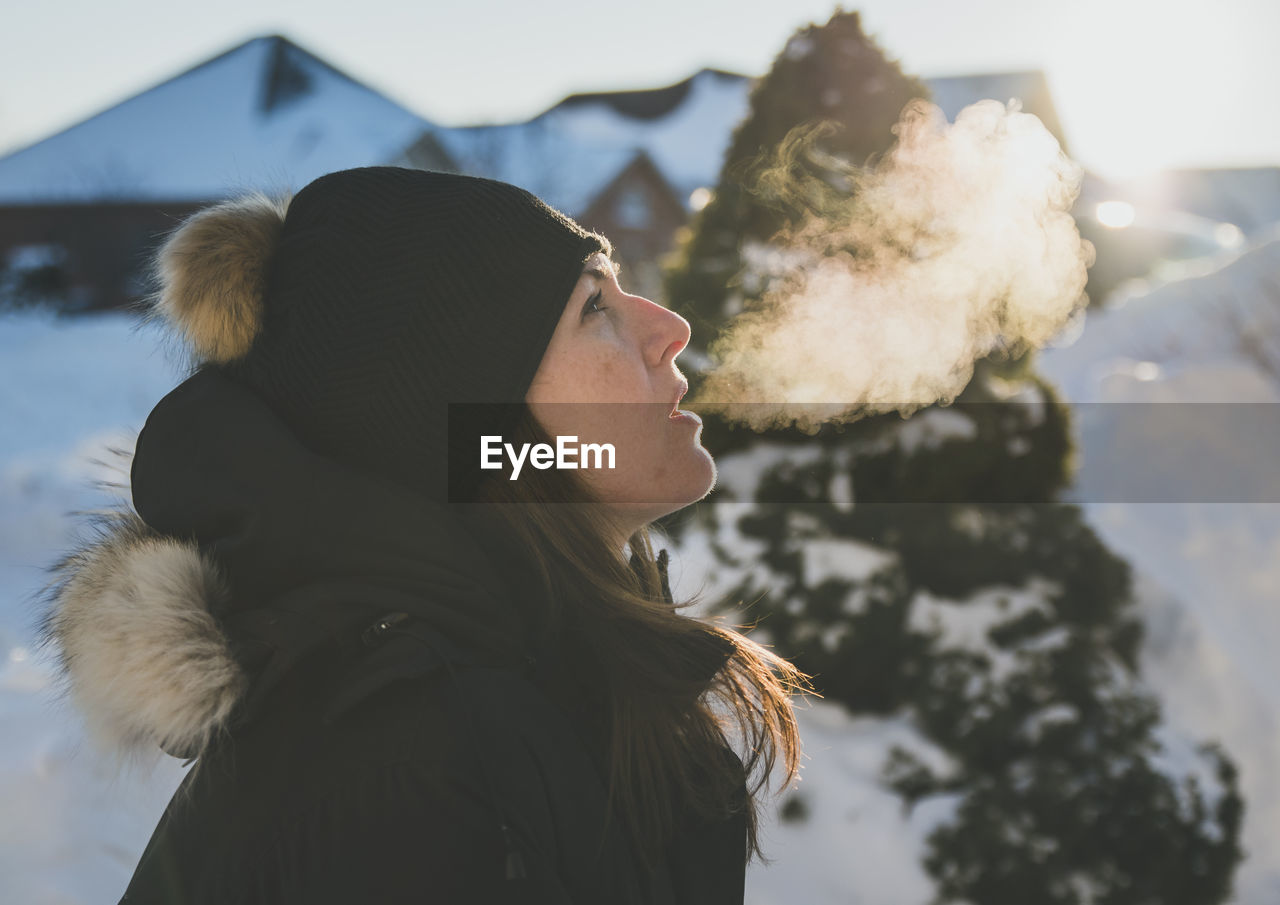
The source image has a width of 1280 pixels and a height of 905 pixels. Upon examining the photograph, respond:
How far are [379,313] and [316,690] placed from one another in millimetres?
573

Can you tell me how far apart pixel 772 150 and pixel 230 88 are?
20560mm

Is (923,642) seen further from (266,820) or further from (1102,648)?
(266,820)

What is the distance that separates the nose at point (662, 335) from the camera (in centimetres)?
163

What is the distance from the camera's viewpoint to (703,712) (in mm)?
1559

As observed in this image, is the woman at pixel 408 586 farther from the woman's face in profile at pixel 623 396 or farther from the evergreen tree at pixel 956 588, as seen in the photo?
the evergreen tree at pixel 956 588

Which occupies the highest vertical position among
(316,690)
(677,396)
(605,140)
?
(677,396)

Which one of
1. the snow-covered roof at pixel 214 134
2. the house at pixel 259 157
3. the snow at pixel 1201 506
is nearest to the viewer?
the snow at pixel 1201 506

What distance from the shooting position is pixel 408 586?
126 cm

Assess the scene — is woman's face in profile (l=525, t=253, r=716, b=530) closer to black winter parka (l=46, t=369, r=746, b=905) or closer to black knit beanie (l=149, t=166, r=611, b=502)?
black knit beanie (l=149, t=166, r=611, b=502)

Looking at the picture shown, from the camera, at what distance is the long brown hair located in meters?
1.39

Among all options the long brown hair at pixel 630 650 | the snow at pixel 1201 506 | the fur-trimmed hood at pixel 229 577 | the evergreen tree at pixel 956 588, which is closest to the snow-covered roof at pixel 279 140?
the snow at pixel 1201 506

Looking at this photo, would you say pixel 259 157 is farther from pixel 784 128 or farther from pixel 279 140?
pixel 784 128

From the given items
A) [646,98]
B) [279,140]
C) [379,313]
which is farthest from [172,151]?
[379,313]

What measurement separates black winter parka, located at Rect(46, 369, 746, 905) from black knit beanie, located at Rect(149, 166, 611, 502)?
0.11 m
